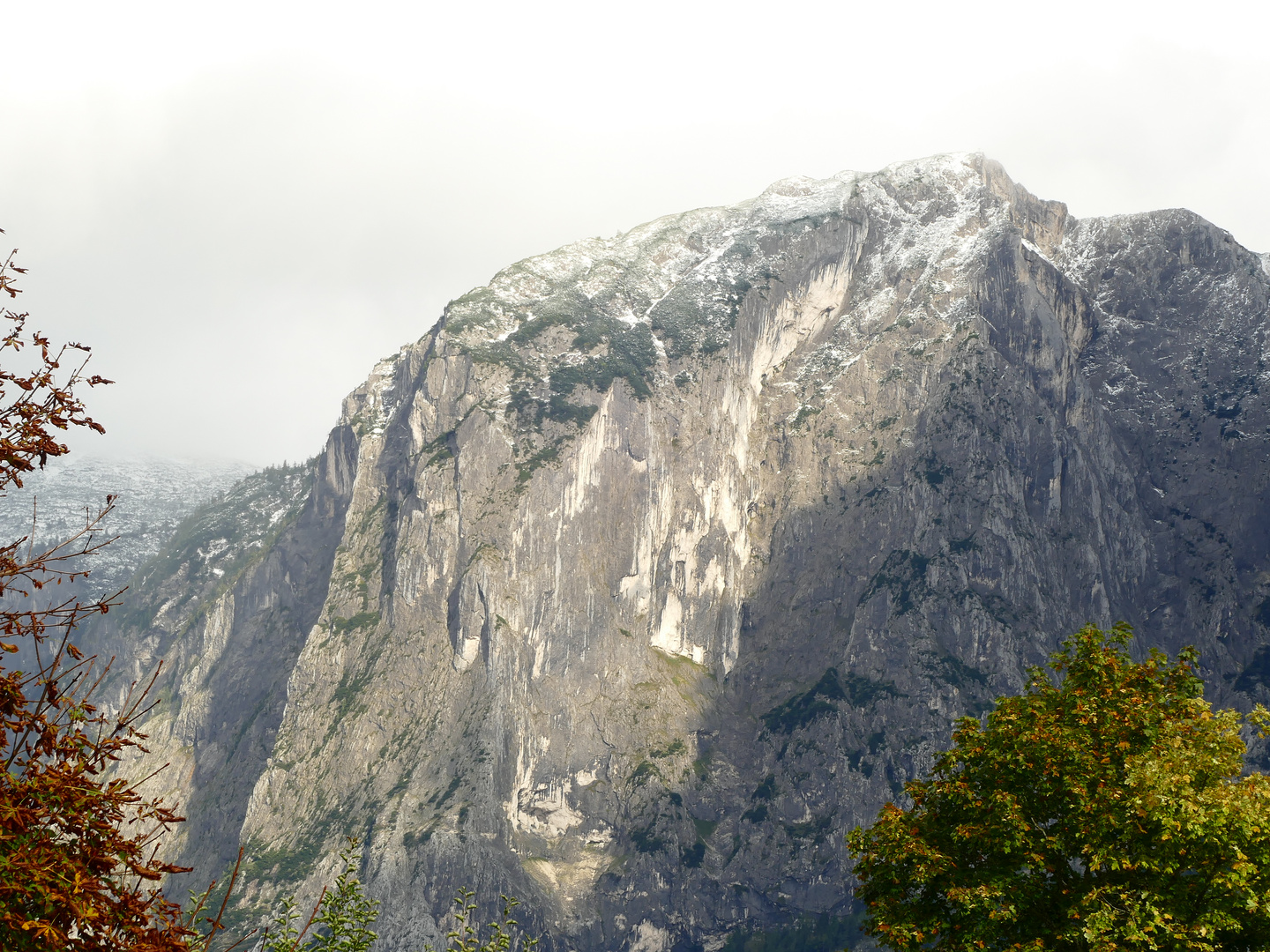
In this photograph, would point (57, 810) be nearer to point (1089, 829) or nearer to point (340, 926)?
point (340, 926)

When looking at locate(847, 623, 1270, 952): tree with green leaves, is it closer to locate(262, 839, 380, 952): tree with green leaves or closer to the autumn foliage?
locate(262, 839, 380, 952): tree with green leaves

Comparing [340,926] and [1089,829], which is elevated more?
[1089,829]

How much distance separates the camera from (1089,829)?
22.0 meters

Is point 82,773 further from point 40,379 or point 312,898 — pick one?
point 312,898

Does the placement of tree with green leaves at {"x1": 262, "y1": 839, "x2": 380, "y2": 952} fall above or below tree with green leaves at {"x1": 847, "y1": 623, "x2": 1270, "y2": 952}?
below

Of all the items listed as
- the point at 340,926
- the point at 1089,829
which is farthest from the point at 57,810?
the point at 1089,829

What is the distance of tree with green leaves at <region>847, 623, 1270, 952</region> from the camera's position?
20.2m

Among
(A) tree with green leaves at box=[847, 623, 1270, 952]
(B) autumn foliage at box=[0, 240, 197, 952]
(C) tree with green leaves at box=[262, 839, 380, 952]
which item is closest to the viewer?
(B) autumn foliage at box=[0, 240, 197, 952]

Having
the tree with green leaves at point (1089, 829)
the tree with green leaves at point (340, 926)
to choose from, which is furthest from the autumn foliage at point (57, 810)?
the tree with green leaves at point (1089, 829)

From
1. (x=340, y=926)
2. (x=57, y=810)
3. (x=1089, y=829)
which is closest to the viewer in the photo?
(x=57, y=810)

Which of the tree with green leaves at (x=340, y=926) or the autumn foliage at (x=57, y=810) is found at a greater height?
the autumn foliage at (x=57, y=810)

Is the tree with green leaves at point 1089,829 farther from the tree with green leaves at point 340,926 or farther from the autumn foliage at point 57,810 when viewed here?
the autumn foliage at point 57,810

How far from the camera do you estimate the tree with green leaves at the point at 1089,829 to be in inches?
795

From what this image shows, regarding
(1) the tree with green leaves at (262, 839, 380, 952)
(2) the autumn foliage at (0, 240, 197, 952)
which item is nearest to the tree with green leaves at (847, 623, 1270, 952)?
(1) the tree with green leaves at (262, 839, 380, 952)
